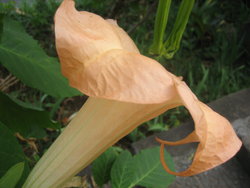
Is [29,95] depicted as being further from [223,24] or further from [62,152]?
[223,24]

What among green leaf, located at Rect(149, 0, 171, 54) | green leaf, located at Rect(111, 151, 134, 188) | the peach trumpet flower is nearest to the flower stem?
the peach trumpet flower

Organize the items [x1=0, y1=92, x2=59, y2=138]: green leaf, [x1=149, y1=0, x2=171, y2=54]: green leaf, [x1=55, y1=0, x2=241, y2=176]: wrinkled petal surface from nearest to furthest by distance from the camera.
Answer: [x1=55, y1=0, x2=241, y2=176]: wrinkled petal surface, [x1=149, y1=0, x2=171, y2=54]: green leaf, [x1=0, y1=92, x2=59, y2=138]: green leaf

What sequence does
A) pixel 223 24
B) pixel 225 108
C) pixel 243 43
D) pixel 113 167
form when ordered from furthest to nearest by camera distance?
pixel 223 24 < pixel 243 43 < pixel 225 108 < pixel 113 167

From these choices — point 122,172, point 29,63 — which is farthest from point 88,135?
point 29,63

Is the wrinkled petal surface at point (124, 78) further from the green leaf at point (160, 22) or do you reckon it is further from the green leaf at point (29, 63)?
the green leaf at point (29, 63)

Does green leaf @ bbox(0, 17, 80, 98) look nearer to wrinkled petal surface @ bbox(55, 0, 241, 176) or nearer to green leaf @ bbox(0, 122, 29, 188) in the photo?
green leaf @ bbox(0, 122, 29, 188)

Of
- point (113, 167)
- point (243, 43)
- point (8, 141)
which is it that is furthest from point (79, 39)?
point (243, 43)

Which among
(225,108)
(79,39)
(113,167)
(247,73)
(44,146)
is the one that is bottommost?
(247,73)

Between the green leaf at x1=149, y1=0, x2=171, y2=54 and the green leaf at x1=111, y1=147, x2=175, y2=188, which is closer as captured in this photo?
the green leaf at x1=149, y1=0, x2=171, y2=54
